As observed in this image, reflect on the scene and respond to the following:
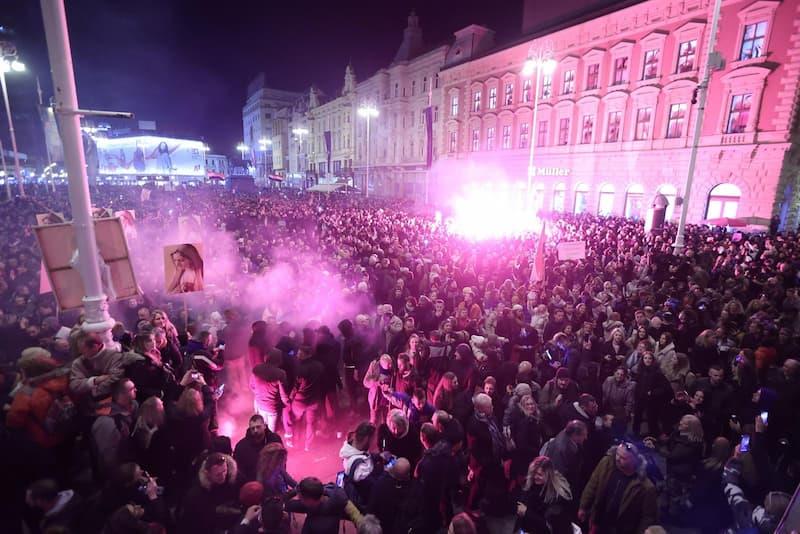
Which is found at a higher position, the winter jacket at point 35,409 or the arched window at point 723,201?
the arched window at point 723,201

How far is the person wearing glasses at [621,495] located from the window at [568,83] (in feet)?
98.8

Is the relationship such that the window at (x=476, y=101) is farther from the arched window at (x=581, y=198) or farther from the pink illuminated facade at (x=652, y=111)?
the arched window at (x=581, y=198)

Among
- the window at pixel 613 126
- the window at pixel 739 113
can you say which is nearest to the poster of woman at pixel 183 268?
the window at pixel 739 113

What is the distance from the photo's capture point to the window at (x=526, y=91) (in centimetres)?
3134

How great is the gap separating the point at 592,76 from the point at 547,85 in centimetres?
354

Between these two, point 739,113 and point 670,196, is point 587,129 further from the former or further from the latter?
point 739,113

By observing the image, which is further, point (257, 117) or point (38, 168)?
point (257, 117)

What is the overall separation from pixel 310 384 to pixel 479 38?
39.3 m

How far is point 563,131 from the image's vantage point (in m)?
29.4

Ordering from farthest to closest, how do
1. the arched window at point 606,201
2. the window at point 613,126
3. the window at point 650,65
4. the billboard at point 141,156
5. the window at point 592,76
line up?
the billboard at point 141,156 < the window at point 592,76 < the arched window at point 606,201 < the window at point 613,126 < the window at point 650,65

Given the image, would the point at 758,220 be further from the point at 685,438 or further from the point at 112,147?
the point at 112,147

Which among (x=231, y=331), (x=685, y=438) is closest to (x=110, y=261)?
(x=231, y=331)

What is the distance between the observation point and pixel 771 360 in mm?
5551

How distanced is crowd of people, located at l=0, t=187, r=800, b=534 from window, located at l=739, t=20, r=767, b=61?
16.4 metres
